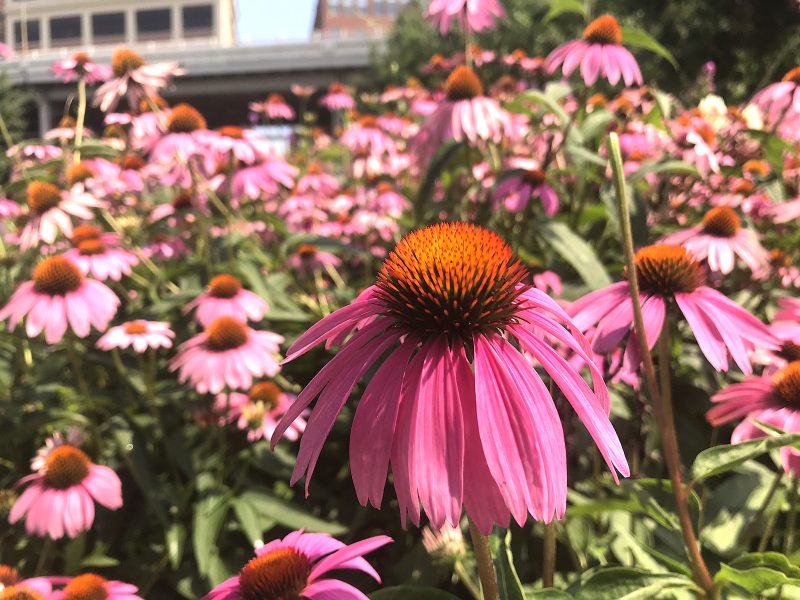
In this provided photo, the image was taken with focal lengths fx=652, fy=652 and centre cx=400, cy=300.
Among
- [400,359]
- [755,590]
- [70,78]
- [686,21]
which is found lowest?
[755,590]

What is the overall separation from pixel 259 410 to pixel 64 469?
0.36m

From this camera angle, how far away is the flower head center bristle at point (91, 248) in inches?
64.5

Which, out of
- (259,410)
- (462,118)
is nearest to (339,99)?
(462,118)

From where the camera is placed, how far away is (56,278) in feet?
4.66

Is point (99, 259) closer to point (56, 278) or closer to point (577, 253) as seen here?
point (56, 278)

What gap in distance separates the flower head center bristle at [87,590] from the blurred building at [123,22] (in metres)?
47.5

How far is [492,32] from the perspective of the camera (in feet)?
42.7

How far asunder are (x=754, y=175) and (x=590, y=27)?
78cm

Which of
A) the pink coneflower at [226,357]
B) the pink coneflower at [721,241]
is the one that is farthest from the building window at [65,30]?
the pink coneflower at [721,241]

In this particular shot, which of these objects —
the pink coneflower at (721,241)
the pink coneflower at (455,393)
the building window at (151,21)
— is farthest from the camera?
the building window at (151,21)

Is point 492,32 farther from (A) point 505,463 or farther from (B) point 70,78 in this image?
(A) point 505,463

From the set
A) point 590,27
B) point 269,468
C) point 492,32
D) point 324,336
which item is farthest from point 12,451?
point 492,32

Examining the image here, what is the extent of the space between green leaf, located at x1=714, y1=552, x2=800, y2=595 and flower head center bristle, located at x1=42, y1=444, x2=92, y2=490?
102 centimetres

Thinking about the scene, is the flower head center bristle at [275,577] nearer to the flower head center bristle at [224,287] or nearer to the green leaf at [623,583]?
the green leaf at [623,583]
